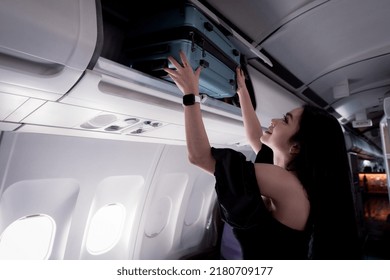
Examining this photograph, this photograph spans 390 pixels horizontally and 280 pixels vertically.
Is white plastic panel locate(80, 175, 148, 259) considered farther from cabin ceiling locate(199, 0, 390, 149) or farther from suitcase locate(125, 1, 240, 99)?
cabin ceiling locate(199, 0, 390, 149)

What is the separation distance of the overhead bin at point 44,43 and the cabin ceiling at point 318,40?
1149 mm

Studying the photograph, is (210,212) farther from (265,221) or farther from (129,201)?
(265,221)

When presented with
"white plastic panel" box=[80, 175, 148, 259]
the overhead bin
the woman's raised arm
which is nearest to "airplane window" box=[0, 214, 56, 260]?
"white plastic panel" box=[80, 175, 148, 259]

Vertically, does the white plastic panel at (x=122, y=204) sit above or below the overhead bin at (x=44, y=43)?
below

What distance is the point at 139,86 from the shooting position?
4.18 ft

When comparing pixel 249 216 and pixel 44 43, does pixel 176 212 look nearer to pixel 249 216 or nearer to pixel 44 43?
pixel 249 216

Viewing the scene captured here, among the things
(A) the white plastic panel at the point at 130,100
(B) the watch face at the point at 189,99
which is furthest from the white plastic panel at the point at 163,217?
(B) the watch face at the point at 189,99

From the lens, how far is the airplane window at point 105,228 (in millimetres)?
2658

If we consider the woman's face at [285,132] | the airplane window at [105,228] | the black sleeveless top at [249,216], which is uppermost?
the woman's face at [285,132]

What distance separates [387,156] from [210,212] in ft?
9.22

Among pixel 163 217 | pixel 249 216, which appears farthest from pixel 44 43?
pixel 163 217

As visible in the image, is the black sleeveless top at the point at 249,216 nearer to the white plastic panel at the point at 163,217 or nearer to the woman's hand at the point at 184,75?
the woman's hand at the point at 184,75

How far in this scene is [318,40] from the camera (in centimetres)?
230
